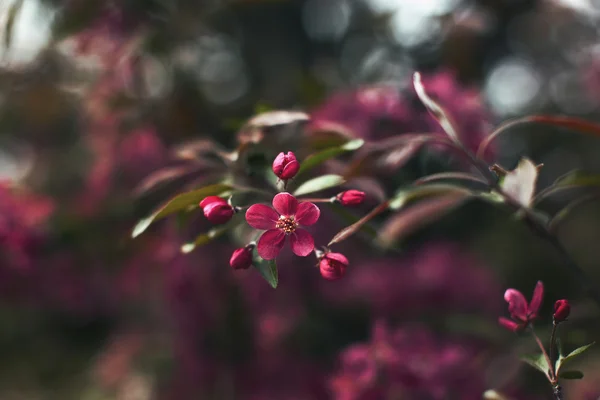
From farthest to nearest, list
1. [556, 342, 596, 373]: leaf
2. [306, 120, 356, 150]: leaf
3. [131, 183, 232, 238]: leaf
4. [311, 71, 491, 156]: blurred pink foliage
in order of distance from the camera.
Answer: [311, 71, 491, 156]: blurred pink foliage
[306, 120, 356, 150]: leaf
[131, 183, 232, 238]: leaf
[556, 342, 596, 373]: leaf

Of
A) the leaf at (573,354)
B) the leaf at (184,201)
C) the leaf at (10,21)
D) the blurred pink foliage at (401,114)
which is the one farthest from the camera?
the blurred pink foliage at (401,114)

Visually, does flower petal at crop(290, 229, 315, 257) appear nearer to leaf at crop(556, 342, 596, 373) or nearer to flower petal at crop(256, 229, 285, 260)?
A: flower petal at crop(256, 229, 285, 260)

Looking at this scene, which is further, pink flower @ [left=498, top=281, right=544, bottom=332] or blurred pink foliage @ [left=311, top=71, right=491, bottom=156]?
blurred pink foliage @ [left=311, top=71, right=491, bottom=156]

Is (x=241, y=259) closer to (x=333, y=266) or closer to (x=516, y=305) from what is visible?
(x=333, y=266)

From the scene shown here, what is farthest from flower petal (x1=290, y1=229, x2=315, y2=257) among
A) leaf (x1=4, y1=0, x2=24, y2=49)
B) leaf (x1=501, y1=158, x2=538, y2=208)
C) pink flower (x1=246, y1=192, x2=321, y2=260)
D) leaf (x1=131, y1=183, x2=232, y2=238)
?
leaf (x1=4, y1=0, x2=24, y2=49)

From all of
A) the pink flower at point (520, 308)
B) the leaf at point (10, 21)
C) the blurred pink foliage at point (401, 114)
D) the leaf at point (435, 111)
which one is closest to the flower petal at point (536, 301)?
the pink flower at point (520, 308)

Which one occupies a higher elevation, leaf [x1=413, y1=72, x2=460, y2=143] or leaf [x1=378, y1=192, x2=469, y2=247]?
leaf [x1=413, y1=72, x2=460, y2=143]

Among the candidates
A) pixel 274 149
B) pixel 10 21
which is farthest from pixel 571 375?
pixel 10 21

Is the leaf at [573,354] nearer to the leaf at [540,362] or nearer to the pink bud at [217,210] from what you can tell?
the leaf at [540,362]
